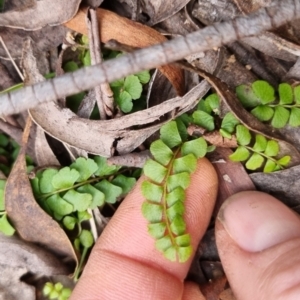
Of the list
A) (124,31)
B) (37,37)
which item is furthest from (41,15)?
(124,31)

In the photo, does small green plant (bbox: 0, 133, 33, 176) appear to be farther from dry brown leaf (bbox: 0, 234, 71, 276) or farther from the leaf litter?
dry brown leaf (bbox: 0, 234, 71, 276)

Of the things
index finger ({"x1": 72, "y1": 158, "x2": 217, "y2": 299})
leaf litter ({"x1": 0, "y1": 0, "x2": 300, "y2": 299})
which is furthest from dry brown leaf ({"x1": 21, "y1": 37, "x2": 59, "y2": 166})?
index finger ({"x1": 72, "y1": 158, "x2": 217, "y2": 299})

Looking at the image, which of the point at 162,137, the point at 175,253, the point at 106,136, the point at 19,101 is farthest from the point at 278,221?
the point at 19,101

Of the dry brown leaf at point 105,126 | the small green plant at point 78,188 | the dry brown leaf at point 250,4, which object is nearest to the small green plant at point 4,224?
the small green plant at point 78,188

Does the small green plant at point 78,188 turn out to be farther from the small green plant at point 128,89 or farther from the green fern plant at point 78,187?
the small green plant at point 128,89

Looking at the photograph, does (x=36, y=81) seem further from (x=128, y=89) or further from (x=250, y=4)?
(x=250, y=4)

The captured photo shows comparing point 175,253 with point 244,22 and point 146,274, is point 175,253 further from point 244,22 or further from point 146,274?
point 244,22
